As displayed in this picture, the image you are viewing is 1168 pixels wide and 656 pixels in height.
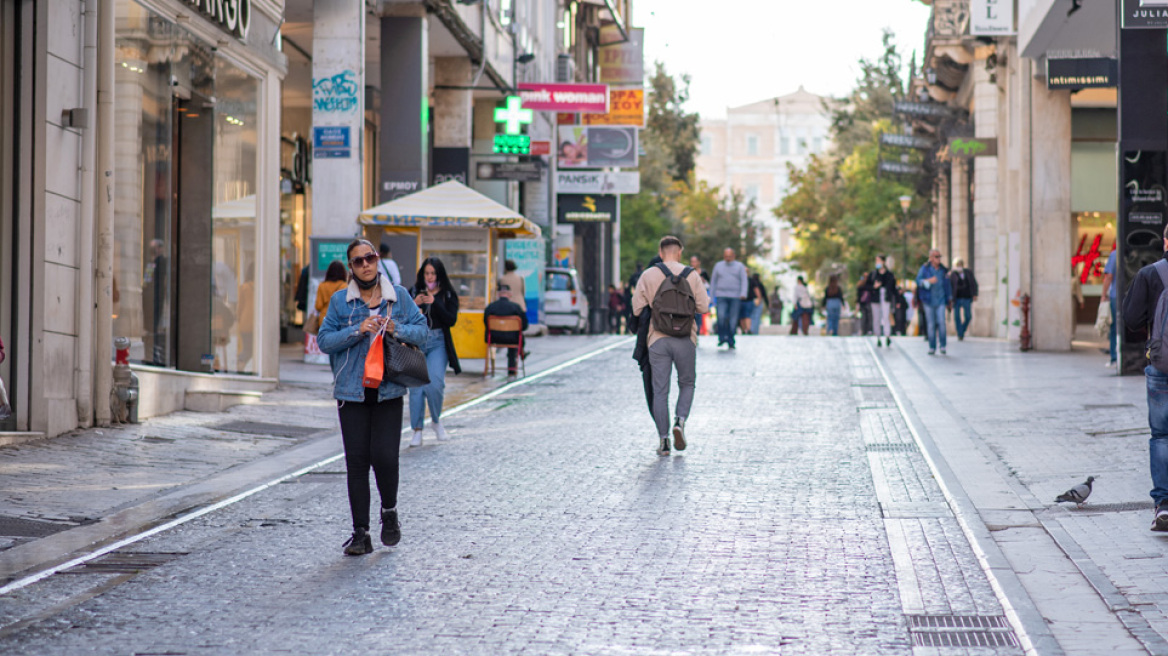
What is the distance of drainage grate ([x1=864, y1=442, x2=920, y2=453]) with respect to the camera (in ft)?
41.5

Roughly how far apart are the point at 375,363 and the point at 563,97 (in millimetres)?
26991

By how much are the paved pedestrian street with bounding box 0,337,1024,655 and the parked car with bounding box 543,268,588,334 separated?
2452 centimetres

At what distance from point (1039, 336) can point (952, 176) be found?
54.5 feet

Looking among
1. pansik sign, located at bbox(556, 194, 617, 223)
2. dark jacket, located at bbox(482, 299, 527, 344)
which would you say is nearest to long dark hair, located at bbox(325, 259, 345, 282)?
dark jacket, located at bbox(482, 299, 527, 344)

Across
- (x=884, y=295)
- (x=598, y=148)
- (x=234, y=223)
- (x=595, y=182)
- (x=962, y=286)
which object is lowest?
(x=884, y=295)

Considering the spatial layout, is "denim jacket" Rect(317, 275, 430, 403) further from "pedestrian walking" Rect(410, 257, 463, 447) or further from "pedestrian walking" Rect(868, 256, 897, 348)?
"pedestrian walking" Rect(868, 256, 897, 348)

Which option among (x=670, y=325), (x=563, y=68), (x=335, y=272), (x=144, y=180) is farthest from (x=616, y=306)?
(x=670, y=325)

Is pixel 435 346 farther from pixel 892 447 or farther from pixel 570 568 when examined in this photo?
pixel 570 568

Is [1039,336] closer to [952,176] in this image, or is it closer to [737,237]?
[952,176]

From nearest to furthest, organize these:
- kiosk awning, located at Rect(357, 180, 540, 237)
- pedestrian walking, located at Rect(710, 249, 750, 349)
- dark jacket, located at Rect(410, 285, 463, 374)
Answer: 1. dark jacket, located at Rect(410, 285, 463, 374)
2. kiosk awning, located at Rect(357, 180, 540, 237)
3. pedestrian walking, located at Rect(710, 249, 750, 349)

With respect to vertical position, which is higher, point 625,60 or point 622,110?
point 625,60

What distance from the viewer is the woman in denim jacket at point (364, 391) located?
8.02m

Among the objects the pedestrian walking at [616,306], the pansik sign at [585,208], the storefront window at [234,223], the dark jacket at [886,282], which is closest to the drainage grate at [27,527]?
the storefront window at [234,223]

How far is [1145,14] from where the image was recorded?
1567 cm
